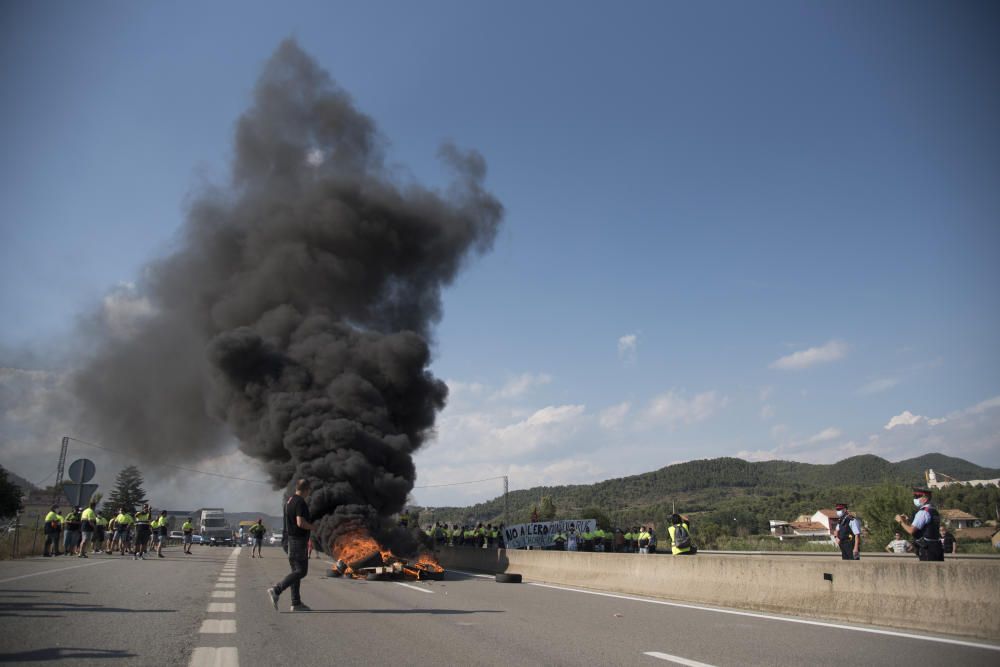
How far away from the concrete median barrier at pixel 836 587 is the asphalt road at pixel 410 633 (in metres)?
0.44

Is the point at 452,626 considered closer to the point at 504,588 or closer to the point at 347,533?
the point at 504,588

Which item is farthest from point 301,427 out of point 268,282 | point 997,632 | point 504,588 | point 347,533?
point 997,632

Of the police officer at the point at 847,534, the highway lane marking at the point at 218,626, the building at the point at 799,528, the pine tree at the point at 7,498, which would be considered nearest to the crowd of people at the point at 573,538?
the police officer at the point at 847,534

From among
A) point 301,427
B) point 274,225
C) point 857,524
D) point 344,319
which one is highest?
point 274,225

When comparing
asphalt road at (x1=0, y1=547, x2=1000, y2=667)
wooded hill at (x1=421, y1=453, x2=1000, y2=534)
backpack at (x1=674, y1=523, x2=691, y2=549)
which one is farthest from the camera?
wooded hill at (x1=421, y1=453, x2=1000, y2=534)

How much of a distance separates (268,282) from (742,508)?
111m

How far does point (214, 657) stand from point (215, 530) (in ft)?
157

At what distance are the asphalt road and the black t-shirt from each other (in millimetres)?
1023

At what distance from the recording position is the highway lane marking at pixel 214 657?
5.30m

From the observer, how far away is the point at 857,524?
1388 centimetres

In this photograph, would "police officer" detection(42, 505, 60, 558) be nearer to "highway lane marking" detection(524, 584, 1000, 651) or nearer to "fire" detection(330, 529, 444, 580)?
"fire" detection(330, 529, 444, 580)

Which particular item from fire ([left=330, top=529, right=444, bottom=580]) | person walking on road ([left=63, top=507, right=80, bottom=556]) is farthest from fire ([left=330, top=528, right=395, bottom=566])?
person walking on road ([left=63, top=507, right=80, bottom=556])

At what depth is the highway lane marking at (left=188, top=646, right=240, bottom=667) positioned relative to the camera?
5.30 meters

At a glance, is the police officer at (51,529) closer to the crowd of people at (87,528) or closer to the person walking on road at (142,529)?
the crowd of people at (87,528)
